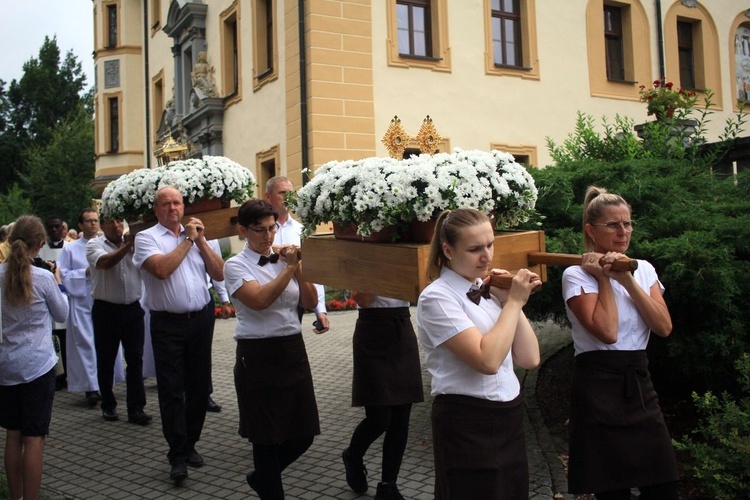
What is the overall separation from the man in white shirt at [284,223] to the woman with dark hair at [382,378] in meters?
0.49

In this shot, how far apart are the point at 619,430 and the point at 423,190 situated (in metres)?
1.43

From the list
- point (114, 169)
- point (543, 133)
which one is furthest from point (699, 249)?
point (114, 169)

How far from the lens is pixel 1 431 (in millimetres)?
7113

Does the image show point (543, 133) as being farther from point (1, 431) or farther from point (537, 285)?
point (537, 285)

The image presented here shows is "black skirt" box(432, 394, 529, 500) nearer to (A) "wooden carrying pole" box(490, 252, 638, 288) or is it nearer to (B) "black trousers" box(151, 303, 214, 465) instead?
(A) "wooden carrying pole" box(490, 252, 638, 288)

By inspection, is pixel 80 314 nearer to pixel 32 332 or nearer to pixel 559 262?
pixel 32 332

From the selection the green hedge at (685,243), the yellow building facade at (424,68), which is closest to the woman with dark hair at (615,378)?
the green hedge at (685,243)

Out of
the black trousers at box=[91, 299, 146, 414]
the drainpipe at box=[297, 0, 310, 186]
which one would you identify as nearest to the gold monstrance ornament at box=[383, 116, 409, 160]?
the black trousers at box=[91, 299, 146, 414]

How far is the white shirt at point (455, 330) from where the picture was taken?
9.89 ft

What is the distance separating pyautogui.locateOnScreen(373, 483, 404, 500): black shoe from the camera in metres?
4.66

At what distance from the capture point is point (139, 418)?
23.3 ft

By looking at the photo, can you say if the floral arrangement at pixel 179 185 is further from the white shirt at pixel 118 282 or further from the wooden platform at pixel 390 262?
the wooden platform at pixel 390 262

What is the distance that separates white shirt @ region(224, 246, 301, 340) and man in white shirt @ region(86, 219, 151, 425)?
2.78 m

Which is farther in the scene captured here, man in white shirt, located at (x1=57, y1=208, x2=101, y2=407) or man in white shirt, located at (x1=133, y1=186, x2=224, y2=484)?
man in white shirt, located at (x1=57, y1=208, x2=101, y2=407)
